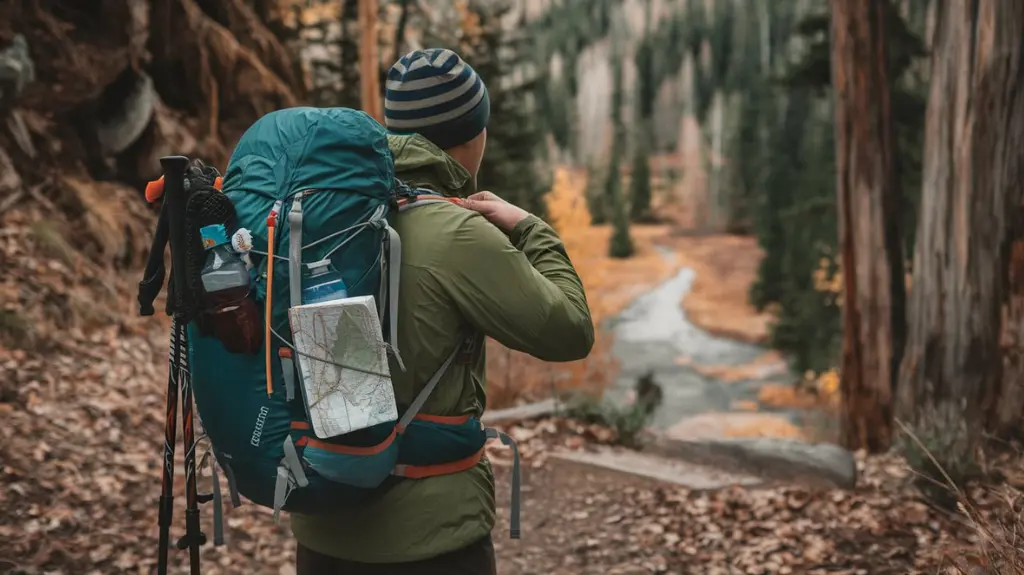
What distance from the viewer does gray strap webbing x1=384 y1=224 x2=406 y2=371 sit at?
1475 millimetres

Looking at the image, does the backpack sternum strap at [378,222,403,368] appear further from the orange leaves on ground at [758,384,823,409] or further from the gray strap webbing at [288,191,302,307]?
the orange leaves on ground at [758,384,823,409]

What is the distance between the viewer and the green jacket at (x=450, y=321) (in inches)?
59.7

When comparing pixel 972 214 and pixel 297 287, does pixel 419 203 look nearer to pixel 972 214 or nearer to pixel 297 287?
pixel 297 287

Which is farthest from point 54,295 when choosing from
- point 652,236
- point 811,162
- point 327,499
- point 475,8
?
point 652,236

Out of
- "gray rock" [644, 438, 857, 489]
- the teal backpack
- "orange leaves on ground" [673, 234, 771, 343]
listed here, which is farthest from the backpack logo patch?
"orange leaves on ground" [673, 234, 771, 343]

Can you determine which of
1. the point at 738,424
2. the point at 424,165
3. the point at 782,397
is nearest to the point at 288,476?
the point at 424,165

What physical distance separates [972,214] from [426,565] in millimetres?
4658

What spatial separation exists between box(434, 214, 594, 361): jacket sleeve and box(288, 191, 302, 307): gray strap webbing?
0.24m

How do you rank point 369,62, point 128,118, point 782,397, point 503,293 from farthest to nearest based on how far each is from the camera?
point 782,397
point 369,62
point 128,118
point 503,293

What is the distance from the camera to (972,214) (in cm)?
513

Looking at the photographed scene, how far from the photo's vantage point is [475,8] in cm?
1694

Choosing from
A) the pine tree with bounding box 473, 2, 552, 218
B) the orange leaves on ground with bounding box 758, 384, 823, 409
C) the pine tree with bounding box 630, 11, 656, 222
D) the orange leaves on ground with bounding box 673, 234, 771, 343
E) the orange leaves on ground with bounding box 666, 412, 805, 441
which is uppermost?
the pine tree with bounding box 473, 2, 552, 218

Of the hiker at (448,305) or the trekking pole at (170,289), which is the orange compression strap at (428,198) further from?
the trekking pole at (170,289)

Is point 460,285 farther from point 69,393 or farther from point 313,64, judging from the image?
point 313,64
